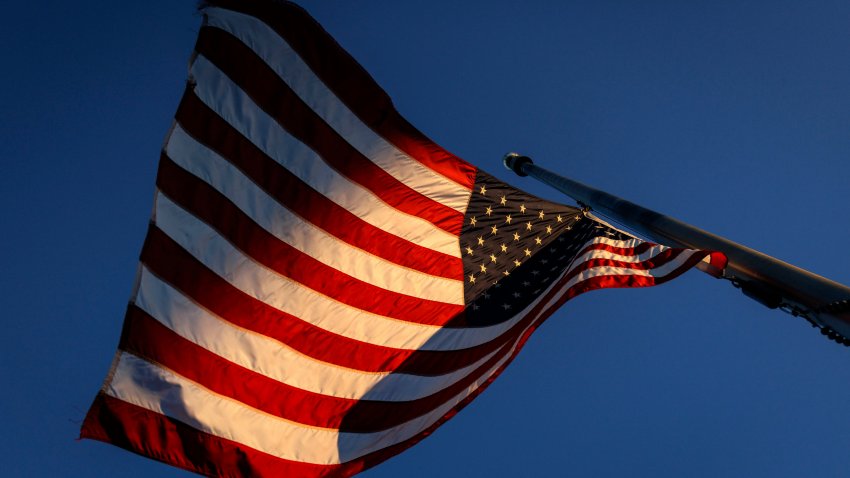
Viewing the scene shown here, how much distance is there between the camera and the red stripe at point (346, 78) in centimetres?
788

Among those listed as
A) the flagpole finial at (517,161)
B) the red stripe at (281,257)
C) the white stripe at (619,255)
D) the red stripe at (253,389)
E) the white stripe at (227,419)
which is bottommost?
the white stripe at (227,419)

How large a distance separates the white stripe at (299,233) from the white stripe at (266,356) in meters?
1.30

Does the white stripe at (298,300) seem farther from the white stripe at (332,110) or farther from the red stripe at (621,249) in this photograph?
the white stripe at (332,110)

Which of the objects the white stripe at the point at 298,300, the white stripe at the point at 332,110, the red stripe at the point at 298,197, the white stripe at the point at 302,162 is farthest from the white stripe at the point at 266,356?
the white stripe at the point at 332,110

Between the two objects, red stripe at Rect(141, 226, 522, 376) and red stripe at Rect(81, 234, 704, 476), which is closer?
red stripe at Rect(81, 234, 704, 476)

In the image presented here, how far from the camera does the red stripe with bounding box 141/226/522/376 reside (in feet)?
23.9

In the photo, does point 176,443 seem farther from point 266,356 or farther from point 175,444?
point 266,356

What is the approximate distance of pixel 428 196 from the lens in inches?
341

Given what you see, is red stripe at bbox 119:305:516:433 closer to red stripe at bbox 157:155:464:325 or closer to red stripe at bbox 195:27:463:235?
red stripe at bbox 157:155:464:325

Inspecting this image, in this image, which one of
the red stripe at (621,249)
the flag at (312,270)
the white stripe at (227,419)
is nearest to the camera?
the white stripe at (227,419)

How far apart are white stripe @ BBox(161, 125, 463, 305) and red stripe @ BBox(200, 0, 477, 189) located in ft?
5.54

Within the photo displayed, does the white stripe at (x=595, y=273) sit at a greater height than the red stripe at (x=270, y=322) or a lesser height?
greater

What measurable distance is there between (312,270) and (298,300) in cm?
46

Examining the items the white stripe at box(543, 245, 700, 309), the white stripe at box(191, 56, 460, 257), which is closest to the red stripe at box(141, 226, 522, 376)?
the white stripe at box(191, 56, 460, 257)
